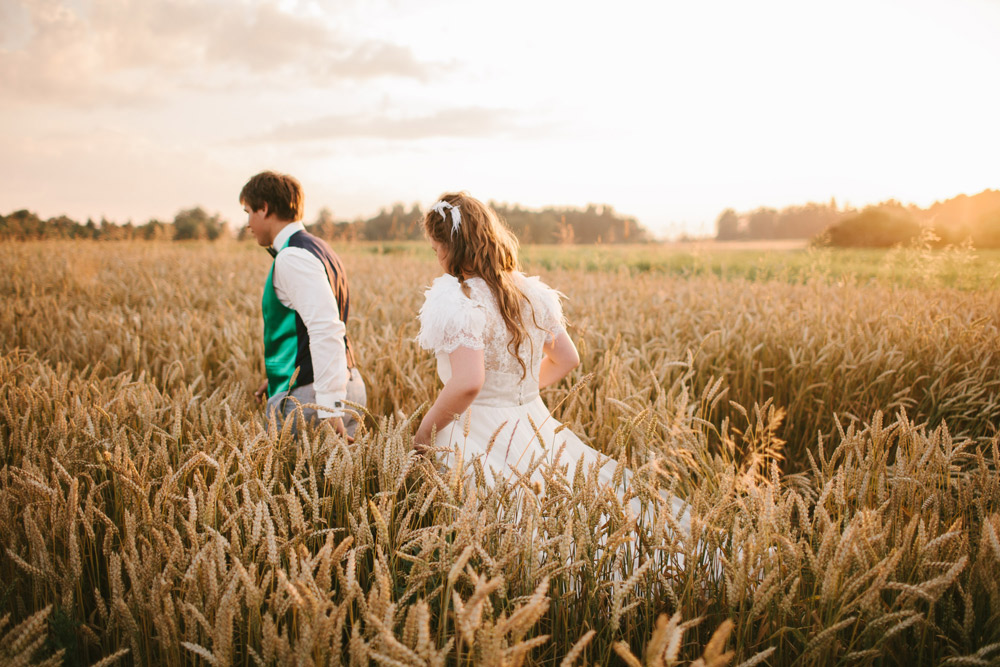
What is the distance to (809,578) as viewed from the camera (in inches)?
55.6

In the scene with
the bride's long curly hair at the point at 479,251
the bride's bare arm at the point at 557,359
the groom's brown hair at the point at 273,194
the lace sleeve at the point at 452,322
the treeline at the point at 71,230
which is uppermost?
the treeline at the point at 71,230

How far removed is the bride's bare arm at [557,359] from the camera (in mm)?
2586

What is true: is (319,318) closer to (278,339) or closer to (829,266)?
(278,339)

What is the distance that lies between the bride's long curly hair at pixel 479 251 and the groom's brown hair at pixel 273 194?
3.30ft

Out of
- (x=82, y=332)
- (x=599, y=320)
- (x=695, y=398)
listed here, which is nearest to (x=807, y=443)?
(x=695, y=398)

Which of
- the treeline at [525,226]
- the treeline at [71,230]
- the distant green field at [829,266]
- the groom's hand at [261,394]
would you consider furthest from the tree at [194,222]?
the groom's hand at [261,394]

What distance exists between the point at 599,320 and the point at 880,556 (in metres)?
3.37

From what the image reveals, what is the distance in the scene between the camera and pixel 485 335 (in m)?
2.19

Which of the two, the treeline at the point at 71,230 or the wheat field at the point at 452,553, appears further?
the treeline at the point at 71,230

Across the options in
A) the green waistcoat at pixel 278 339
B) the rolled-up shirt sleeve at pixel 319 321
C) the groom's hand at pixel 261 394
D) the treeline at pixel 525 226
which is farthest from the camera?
the treeline at pixel 525 226

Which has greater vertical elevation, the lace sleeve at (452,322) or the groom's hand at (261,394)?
the lace sleeve at (452,322)

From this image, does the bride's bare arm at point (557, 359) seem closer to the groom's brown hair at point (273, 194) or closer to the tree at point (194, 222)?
the groom's brown hair at point (273, 194)

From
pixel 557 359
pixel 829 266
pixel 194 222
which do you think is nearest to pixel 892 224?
pixel 829 266

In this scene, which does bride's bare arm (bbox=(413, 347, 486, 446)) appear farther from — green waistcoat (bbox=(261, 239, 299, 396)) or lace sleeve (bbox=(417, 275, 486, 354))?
green waistcoat (bbox=(261, 239, 299, 396))
